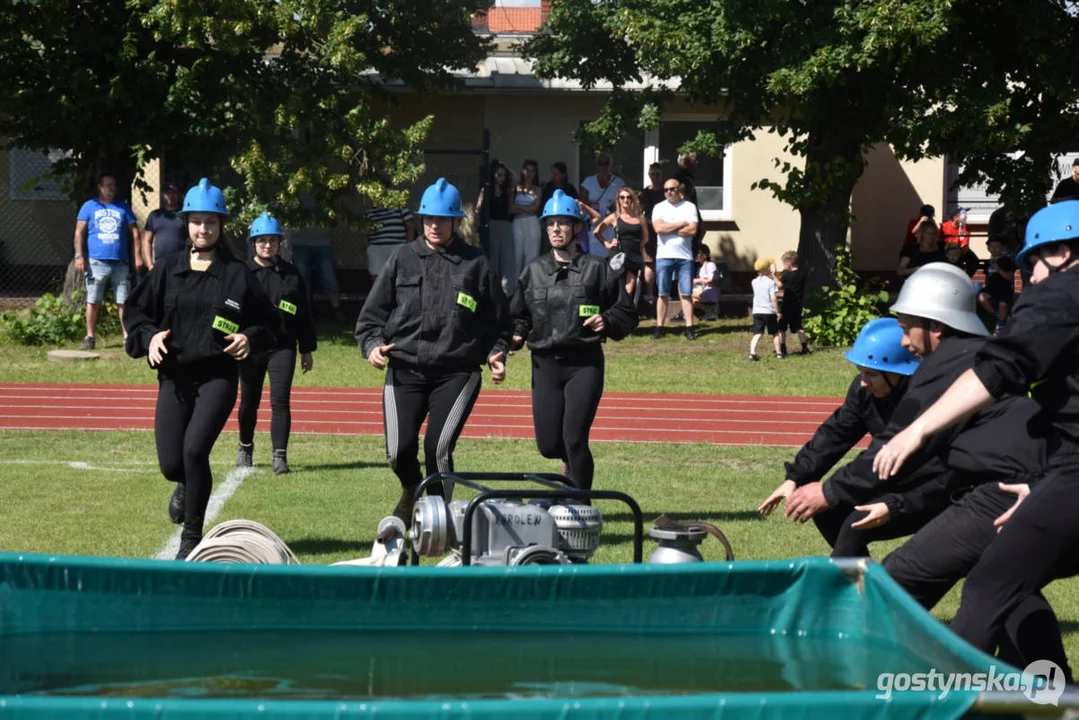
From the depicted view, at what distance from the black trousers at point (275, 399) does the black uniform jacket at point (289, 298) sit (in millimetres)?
160

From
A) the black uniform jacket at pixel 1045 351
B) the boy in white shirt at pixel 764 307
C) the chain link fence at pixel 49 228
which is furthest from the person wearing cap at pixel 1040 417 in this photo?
the chain link fence at pixel 49 228

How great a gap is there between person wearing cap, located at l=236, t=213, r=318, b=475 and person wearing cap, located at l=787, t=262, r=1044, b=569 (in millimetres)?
6531

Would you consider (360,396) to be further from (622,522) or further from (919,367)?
(919,367)

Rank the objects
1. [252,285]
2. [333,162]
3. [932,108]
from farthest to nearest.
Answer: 1. [333,162]
2. [932,108]
3. [252,285]

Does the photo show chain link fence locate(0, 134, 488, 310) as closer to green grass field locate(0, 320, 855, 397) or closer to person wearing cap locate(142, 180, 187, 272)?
green grass field locate(0, 320, 855, 397)

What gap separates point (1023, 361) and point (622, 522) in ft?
18.2

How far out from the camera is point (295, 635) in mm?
5793

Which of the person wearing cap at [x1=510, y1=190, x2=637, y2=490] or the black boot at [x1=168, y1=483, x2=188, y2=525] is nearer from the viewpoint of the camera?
the black boot at [x1=168, y1=483, x2=188, y2=525]

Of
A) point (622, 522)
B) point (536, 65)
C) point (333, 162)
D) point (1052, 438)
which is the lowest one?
point (622, 522)

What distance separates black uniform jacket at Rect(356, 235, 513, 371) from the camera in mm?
8992

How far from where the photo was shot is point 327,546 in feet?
30.1

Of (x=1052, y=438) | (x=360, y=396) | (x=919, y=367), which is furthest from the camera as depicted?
(x=360, y=396)

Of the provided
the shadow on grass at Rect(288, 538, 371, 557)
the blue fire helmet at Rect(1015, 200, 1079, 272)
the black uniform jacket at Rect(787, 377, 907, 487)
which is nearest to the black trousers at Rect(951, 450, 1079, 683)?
the blue fire helmet at Rect(1015, 200, 1079, 272)

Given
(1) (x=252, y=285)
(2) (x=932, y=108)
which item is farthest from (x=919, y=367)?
(2) (x=932, y=108)
